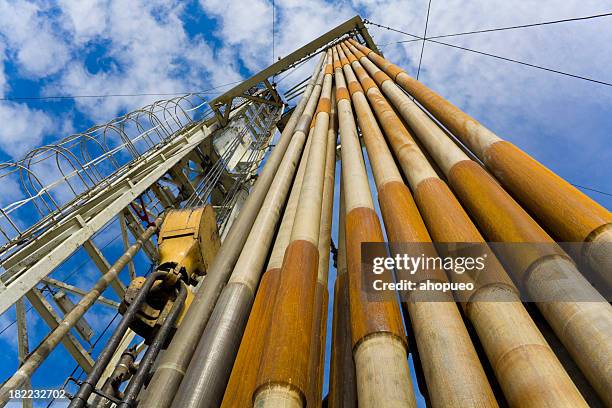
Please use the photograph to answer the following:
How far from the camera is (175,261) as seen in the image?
4145 mm

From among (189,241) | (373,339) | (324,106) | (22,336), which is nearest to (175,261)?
(189,241)

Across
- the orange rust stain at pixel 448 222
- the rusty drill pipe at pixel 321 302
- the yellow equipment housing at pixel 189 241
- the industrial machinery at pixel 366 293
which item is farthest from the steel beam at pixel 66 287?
the orange rust stain at pixel 448 222

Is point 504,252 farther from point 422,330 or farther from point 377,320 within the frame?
point 377,320

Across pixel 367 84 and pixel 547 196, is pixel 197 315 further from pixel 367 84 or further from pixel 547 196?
pixel 367 84

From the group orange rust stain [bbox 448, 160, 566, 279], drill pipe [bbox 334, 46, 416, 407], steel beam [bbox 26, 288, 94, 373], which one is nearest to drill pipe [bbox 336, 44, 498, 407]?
drill pipe [bbox 334, 46, 416, 407]

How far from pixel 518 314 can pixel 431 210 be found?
97 cm

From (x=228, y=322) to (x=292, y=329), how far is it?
72cm

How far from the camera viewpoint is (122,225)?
274 inches

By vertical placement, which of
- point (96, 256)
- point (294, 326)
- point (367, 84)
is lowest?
point (96, 256)

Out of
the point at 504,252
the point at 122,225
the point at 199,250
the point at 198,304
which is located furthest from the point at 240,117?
the point at 504,252

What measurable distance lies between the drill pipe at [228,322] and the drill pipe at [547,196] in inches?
73.1

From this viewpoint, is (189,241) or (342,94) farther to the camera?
(342,94)

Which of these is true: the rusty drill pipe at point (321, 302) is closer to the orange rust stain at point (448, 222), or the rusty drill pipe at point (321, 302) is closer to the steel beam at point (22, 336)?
the orange rust stain at point (448, 222)

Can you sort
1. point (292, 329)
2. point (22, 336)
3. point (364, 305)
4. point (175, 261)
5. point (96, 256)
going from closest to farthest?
point (292, 329), point (364, 305), point (175, 261), point (22, 336), point (96, 256)
